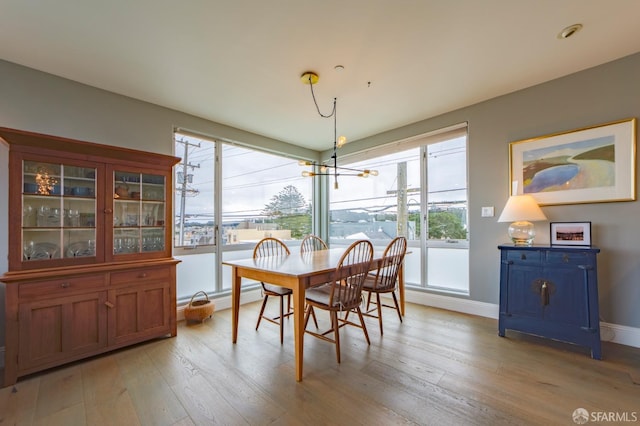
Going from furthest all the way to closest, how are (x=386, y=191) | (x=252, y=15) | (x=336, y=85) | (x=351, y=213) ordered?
1. (x=351, y=213)
2. (x=386, y=191)
3. (x=336, y=85)
4. (x=252, y=15)

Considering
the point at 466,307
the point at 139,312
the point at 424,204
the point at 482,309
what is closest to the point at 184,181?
the point at 139,312

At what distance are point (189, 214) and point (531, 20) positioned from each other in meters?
3.72

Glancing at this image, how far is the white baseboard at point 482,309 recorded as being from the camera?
7.77 feet

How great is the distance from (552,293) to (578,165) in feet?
4.09

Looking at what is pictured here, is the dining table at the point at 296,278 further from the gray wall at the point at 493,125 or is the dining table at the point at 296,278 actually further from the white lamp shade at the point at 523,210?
the gray wall at the point at 493,125

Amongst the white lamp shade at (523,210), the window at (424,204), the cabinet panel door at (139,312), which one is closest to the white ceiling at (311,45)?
the window at (424,204)

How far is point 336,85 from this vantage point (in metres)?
2.68

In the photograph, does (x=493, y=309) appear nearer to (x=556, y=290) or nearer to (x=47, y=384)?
(x=556, y=290)

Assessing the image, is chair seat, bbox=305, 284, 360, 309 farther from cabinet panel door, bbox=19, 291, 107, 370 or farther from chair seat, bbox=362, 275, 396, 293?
cabinet panel door, bbox=19, 291, 107, 370

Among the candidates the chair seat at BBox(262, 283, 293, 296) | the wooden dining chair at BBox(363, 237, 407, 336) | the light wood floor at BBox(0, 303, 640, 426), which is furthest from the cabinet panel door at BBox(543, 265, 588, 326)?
the chair seat at BBox(262, 283, 293, 296)

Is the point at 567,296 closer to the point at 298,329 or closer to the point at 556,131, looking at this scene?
the point at 556,131

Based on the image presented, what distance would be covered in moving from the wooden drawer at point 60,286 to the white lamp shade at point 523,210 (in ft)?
12.2

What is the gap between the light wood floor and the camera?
159 centimetres

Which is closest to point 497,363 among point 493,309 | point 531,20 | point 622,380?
point 622,380
